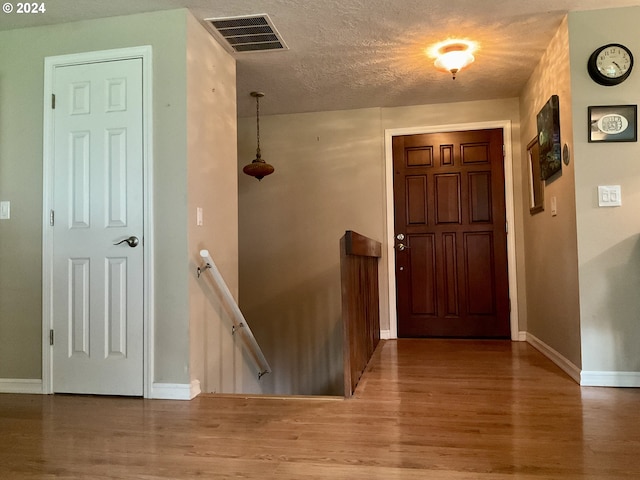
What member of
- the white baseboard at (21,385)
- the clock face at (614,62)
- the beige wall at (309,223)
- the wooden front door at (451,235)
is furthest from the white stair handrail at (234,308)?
the clock face at (614,62)

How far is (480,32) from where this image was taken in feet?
9.82

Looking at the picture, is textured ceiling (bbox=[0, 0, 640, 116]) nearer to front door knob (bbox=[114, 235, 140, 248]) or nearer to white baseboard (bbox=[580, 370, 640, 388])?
front door knob (bbox=[114, 235, 140, 248])

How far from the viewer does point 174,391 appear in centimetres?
259

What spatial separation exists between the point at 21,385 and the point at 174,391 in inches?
39.6

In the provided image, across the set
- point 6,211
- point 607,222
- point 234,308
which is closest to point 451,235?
point 607,222

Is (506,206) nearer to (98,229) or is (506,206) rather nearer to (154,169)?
(154,169)

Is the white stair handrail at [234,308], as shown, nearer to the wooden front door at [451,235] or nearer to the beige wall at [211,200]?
the beige wall at [211,200]

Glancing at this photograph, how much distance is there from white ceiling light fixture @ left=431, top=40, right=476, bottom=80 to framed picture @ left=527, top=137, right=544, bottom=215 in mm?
935

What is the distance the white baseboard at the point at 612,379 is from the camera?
265 cm

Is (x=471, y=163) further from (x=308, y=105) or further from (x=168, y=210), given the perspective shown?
(x=168, y=210)

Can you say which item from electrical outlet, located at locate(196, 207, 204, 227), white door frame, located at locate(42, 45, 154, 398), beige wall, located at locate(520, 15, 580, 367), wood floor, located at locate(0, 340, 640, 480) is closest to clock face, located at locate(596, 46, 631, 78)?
beige wall, located at locate(520, 15, 580, 367)

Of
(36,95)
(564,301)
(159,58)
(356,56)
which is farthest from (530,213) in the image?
(36,95)

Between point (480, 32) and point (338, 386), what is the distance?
336 cm

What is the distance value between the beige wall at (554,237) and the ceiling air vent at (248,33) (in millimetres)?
1841
